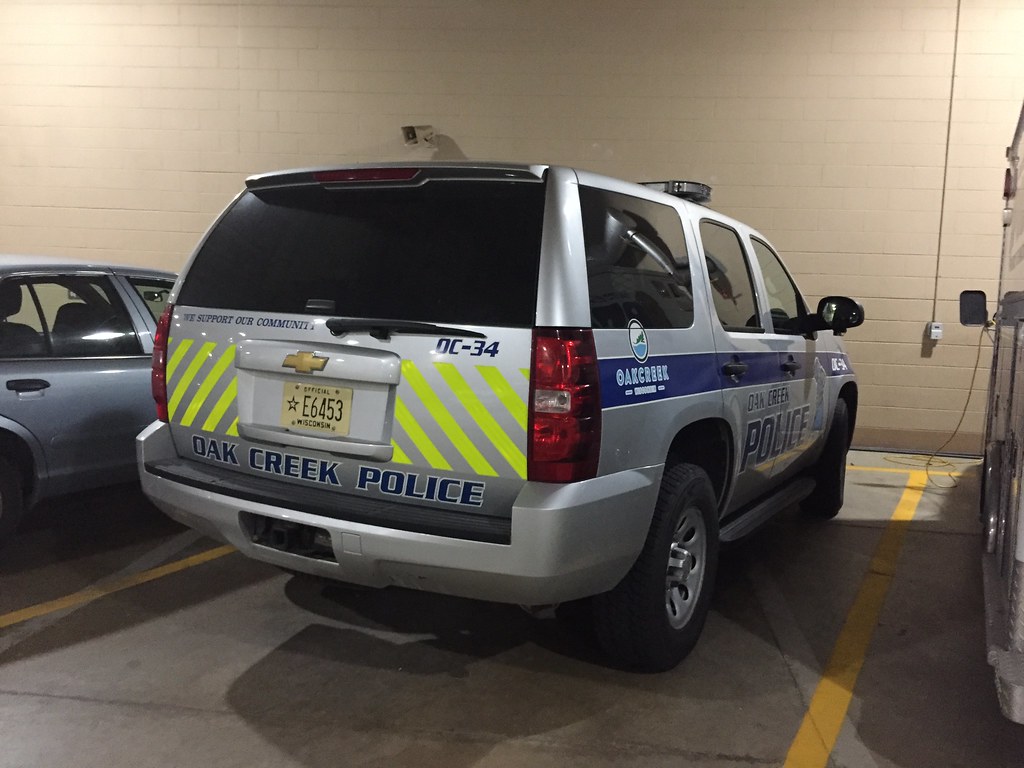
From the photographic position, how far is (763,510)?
4.16m

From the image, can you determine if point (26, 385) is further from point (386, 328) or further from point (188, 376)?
point (386, 328)

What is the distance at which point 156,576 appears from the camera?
4.12 meters

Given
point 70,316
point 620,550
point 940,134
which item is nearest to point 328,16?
point 70,316

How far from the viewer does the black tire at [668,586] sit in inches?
116

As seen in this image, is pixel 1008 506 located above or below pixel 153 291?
below

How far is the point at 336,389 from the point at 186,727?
127 cm

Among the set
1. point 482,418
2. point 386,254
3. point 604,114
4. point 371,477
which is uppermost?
point 604,114

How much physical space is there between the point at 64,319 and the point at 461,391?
3049 millimetres

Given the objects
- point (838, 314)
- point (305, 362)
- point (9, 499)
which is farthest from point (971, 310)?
point (9, 499)

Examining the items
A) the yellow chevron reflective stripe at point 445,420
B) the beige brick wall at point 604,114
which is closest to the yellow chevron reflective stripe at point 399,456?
the yellow chevron reflective stripe at point 445,420

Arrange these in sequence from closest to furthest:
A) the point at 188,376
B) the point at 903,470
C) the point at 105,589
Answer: the point at 188,376 → the point at 105,589 → the point at 903,470

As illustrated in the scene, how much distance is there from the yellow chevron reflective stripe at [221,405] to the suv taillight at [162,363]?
0.28 metres

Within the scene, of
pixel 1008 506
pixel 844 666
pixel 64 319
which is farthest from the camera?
pixel 64 319

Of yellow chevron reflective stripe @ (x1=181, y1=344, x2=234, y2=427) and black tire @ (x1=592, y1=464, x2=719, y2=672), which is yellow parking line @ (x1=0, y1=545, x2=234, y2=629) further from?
black tire @ (x1=592, y1=464, x2=719, y2=672)
